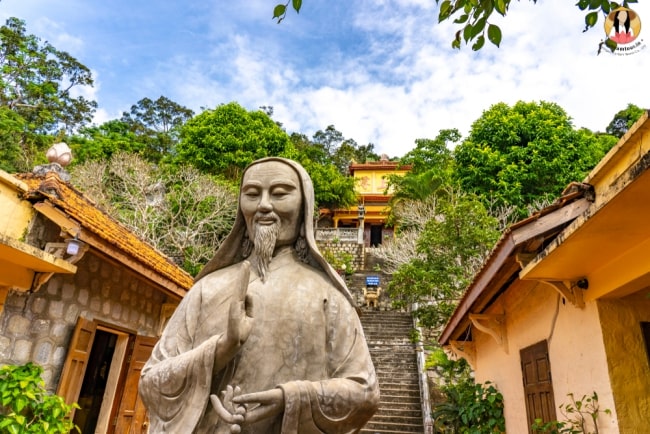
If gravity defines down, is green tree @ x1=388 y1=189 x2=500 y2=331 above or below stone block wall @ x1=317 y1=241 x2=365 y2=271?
below

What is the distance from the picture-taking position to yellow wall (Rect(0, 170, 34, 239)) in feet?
14.4

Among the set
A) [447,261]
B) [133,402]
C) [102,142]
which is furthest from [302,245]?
[102,142]

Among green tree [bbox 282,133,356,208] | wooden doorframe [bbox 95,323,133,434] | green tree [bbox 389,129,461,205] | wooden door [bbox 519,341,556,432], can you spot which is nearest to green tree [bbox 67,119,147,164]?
green tree [bbox 282,133,356,208]

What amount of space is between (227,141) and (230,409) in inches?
826

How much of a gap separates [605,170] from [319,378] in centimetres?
229

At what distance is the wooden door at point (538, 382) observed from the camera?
5.00m

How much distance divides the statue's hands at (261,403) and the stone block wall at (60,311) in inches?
157

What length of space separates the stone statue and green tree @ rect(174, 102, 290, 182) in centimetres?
1887

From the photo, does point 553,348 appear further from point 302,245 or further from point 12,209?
point 12,209

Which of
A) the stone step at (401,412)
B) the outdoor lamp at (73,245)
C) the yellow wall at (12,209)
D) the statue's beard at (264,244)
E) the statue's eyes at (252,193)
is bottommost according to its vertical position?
the stone step at (401,412)

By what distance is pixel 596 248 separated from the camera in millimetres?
3621

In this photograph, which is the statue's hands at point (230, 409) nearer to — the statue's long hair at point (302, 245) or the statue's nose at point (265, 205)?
the statue's long hair at point (302, 245)

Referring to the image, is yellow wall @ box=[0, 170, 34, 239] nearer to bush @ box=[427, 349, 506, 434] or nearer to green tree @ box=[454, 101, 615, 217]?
bush @ box=[427, 349, 506, 434]

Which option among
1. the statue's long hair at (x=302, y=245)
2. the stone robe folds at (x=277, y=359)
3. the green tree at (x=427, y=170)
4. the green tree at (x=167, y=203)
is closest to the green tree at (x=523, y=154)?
the green tree at (x=427, y=170)
